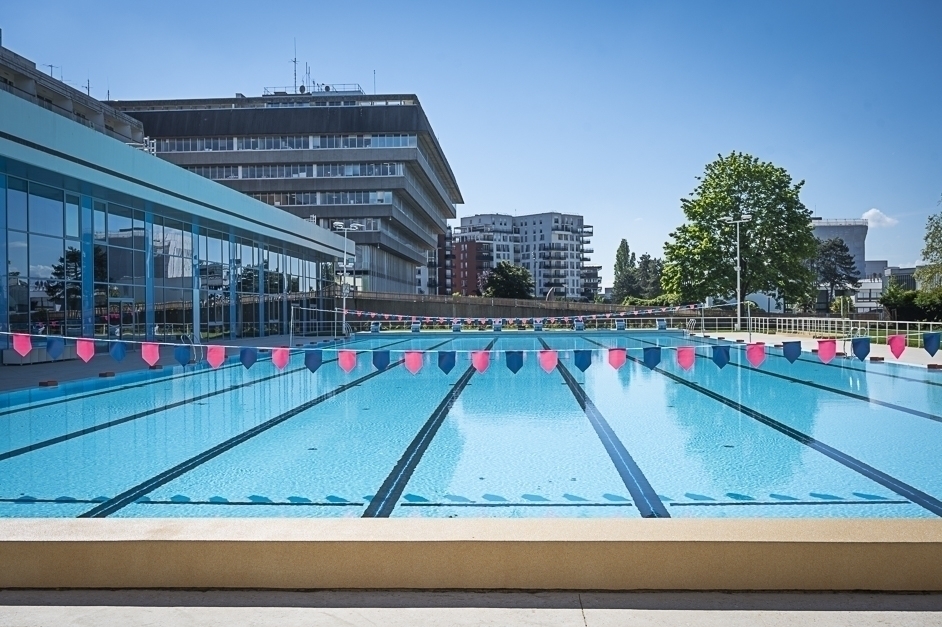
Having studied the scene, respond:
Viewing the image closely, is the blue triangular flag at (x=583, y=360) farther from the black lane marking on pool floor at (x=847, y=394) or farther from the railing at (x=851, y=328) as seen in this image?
the railing at (x=851, y=328)

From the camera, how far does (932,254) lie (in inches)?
1900

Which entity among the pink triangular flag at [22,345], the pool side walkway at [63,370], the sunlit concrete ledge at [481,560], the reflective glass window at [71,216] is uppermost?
the reflective glass window at [71,216]

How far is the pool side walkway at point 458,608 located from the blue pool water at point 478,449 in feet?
10.1

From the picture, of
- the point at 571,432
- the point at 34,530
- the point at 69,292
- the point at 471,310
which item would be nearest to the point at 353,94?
the point at 471,310

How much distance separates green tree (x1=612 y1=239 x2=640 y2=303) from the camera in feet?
398

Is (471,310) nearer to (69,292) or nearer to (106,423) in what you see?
(69,292)

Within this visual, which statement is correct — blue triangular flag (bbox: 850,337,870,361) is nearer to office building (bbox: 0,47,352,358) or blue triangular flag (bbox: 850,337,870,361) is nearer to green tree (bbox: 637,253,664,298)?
office building (bbox: 0,47,352,358)

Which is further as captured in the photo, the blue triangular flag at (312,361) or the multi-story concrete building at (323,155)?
the multi-story concrete building at (323,155)

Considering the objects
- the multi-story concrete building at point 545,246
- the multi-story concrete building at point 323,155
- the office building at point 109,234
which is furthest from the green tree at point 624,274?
the office building at point 109,234

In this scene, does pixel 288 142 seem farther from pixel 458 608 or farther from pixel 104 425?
pixel 458 608

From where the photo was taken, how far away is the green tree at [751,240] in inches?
1647

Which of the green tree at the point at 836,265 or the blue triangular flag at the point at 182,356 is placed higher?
the green tree at the point at 836,265

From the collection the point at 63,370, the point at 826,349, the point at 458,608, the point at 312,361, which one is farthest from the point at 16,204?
the point at 458,608

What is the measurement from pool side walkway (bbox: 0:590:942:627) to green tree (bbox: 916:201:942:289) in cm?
5187
